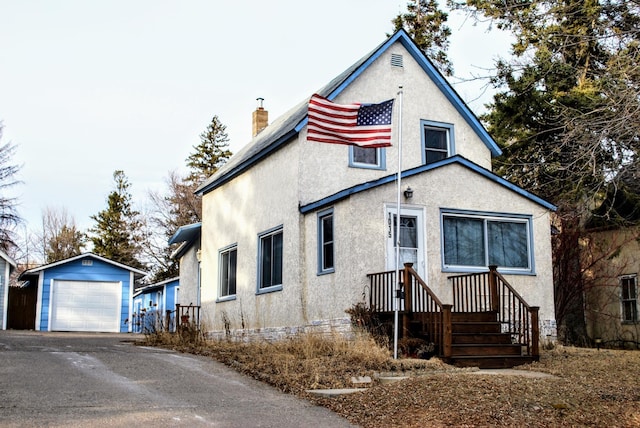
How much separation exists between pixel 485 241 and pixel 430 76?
15.8 ft

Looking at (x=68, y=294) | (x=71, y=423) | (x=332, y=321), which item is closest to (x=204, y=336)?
(x=332, y=321)

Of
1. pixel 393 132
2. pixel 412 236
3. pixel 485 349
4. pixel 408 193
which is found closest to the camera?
pixel 485 349

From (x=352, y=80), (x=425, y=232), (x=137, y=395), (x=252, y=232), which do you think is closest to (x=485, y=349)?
(x=425, y=232)

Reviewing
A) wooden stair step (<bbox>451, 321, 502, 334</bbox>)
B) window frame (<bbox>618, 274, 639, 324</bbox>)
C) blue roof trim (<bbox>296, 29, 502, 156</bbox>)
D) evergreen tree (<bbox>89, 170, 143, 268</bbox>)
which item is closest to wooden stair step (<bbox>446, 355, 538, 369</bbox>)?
wooden stair step (<bbox>451, 321, 502, 334</bbox>)

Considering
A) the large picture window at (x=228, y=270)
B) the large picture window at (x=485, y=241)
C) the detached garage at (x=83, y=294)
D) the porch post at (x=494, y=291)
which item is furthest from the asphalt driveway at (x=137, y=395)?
the detached garage at (x=83, y=294)

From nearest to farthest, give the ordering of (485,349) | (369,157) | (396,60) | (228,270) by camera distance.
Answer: (485,349)
(369,157)
(396,60)
(228,270)

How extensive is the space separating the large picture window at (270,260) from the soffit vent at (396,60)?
492cm

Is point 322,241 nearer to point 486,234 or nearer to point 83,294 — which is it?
point 486,234

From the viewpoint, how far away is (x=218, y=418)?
8125mm

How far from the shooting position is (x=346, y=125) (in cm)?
1343

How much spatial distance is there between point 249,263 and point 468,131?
21.2 feet

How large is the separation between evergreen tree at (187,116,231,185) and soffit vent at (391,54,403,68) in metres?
30.7

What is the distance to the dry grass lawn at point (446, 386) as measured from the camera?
26.8 ft

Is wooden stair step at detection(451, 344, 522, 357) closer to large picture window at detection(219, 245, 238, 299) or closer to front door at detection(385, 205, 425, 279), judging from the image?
front door at detection(385, 205, 425, 279)
